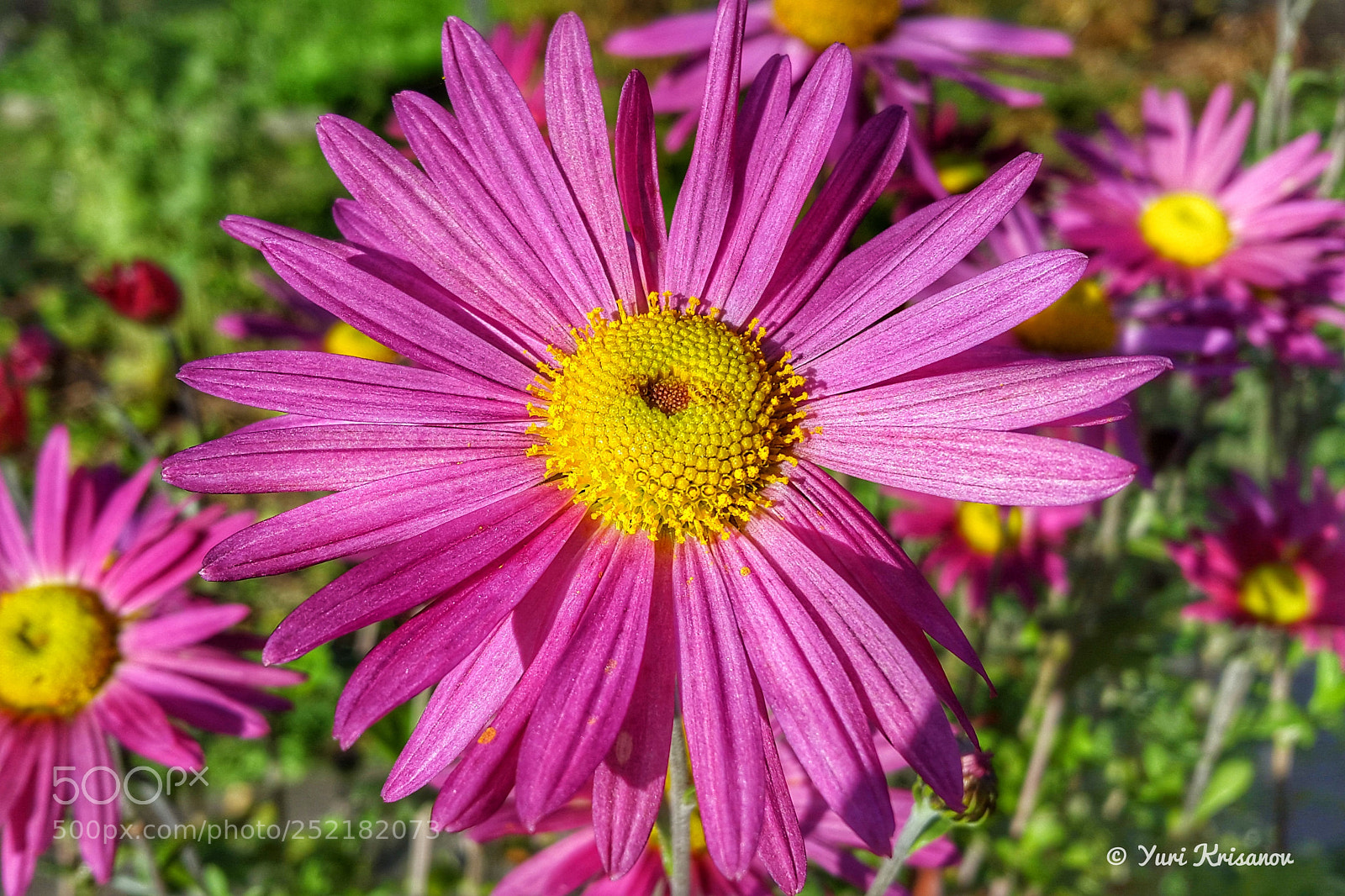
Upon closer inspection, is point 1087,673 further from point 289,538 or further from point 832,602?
point 289,538

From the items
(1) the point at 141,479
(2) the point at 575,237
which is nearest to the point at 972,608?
(2) the point at 575,237

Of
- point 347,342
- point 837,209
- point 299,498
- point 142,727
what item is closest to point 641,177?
point 837,209

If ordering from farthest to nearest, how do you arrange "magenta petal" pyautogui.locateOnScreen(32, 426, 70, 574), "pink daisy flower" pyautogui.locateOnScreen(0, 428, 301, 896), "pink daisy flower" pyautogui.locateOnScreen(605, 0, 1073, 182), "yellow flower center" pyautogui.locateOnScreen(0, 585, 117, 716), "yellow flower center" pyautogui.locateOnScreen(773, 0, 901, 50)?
"yellow flower center" pyautogui.locateOnScreen(773, 0, 901, 50)
"pink daisy flower" pyautogui.locateOnScreen(605, 0, 1073, 182)
"magenta petal" pyautogui.locateOnScreen(32, 426, 70, 574)
"yellow flower center" pyautogui.locateOnScreen(0, 585, 117, 716)
"pink daisy flower" pyautogui.locateOnScreen(0, 428, 301, 896)

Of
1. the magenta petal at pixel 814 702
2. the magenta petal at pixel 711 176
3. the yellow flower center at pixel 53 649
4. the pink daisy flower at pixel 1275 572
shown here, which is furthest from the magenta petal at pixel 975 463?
the yellow flower center at pixel 53 649

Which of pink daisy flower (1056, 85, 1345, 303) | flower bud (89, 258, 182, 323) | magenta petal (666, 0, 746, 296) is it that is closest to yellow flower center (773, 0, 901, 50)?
pink daisy flower (1056, 85, 1345, 303)

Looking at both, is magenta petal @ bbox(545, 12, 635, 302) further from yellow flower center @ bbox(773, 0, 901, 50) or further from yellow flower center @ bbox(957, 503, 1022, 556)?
yellow flower center @ bbox(957, 503, 1022, 556)

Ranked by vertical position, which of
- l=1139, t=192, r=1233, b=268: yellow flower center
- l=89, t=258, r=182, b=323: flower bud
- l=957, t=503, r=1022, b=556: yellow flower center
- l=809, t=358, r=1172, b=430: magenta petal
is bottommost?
l=957, t=503, r=1022, b=556: yellow flower center

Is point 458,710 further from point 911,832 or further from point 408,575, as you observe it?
point 911,832

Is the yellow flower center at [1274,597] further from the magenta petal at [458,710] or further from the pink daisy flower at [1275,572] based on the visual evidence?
the magenta petal at [458,710]
